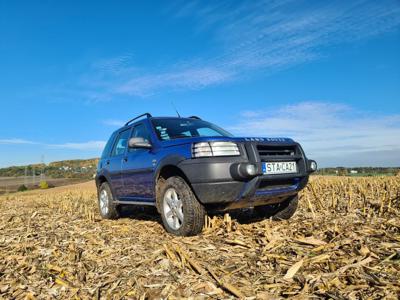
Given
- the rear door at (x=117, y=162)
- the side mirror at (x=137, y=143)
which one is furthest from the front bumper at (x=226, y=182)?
the rear door at (x=117, y=162)

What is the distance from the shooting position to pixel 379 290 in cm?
237

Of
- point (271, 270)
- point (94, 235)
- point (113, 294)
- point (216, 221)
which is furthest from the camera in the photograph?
point (94, 235)

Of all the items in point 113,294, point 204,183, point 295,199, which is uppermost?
point 204,183

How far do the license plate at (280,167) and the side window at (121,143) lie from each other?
10.2ft

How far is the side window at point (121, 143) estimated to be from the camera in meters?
6.59

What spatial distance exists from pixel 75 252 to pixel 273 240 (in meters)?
2.22

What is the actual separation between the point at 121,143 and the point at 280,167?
3.45 meters

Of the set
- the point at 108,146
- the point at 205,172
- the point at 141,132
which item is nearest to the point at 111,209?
the point at 108,146

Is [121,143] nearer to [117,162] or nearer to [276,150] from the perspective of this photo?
[117,162]

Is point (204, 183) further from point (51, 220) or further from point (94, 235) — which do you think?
point (51, 220)

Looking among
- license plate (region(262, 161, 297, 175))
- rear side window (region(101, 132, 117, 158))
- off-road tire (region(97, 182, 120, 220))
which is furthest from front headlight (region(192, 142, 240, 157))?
rear side window (region(101, 132, 117, 158))

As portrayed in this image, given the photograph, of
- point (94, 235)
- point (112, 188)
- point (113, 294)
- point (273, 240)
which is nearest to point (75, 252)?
point (94, 235)

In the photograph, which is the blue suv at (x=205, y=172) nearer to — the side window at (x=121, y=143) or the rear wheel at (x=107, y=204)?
the side window at (x=121, y=143)

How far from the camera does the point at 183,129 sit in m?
5.64
